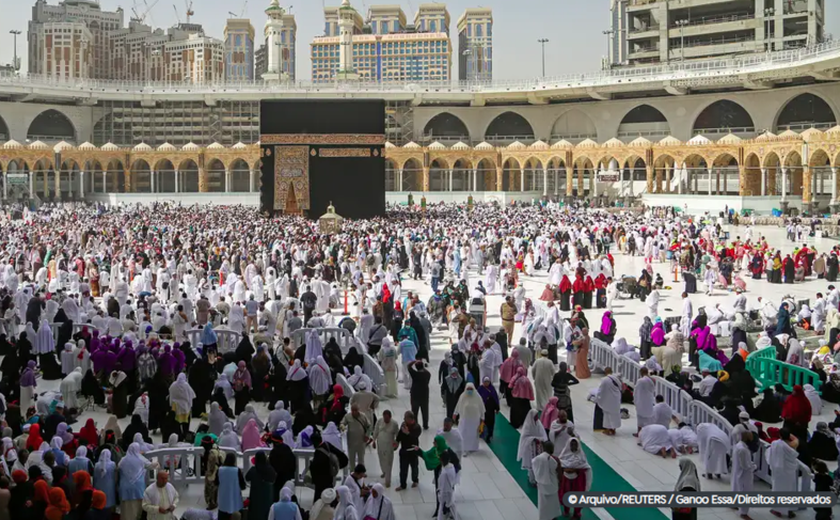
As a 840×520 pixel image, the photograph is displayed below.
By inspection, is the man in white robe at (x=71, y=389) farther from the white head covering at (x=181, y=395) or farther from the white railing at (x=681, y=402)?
the white railing at (x=681, y=402)

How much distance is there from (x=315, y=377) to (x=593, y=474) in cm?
262

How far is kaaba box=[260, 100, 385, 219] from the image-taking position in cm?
2841

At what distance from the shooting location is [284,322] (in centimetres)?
1046

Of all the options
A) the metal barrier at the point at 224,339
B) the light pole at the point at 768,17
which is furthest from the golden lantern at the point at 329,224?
the light pole at the point at 768,17

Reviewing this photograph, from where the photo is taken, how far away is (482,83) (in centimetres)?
4222

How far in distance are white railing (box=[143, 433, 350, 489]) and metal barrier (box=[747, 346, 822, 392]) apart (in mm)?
4970

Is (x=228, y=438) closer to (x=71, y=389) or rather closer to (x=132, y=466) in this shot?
(x=132, y=466)

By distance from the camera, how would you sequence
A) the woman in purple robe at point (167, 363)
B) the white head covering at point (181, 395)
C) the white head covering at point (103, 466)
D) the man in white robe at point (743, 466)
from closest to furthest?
1. the white head covering at point (103, 466)
2. the man in white robe at point (743, 466)
3. the white head covering at point (181, 395)
4. the woman in purple robe at point (167, 363)

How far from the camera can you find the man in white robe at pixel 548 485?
548 centimetres

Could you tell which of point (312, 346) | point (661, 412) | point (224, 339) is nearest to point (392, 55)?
point (224, 339)

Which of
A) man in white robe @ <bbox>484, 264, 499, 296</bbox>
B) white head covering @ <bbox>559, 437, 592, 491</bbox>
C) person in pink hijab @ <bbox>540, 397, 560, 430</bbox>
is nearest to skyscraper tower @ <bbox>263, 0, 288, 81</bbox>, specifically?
man in white robe @ <bbox>484, 264, 499, 296</bbox>

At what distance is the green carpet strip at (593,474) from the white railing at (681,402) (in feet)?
3.11

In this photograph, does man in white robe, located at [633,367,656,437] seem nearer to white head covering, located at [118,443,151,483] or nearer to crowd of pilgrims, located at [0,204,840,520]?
crowd of pilgrims, located at [0,204,840,520]

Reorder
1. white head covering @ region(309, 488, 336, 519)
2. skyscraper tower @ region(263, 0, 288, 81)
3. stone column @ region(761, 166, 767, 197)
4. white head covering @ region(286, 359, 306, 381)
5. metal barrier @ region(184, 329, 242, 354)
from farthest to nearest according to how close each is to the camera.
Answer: skyscraper tower @ region(263, 0, 288, 81) < stone column @ region(761, 166, 767, 197) < metal barrier @ region(184, 329, 242, 354) < white head covering @ region(286, 359, 306, 381) < white head covering @ region(309, 488, 336, 519)
